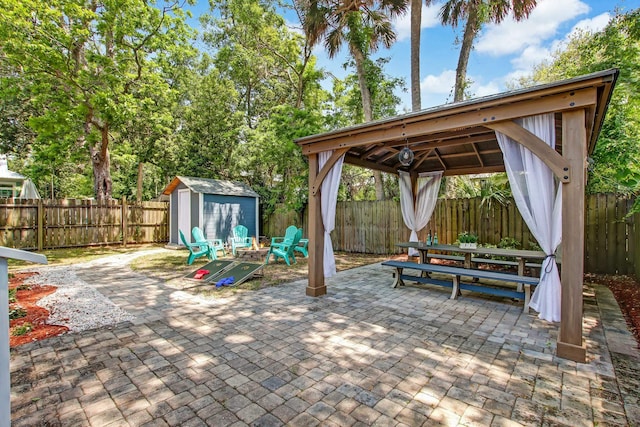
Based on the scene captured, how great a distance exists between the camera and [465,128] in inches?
150

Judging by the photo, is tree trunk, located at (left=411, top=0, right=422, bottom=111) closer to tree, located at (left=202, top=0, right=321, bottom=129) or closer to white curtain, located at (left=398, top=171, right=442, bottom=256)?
white curtain, located at (left=398, top=171, right=442, bottom=256)

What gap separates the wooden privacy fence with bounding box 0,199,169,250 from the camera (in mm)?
9117

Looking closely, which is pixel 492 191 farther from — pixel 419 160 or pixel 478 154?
pixel 419 160

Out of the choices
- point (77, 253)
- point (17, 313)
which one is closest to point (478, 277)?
point (17, 313)

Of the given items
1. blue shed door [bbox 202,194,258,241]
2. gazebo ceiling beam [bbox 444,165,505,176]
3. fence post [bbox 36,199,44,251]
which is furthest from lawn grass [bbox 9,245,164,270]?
gazebo ceiling beam [bbox 444,165,505,176]

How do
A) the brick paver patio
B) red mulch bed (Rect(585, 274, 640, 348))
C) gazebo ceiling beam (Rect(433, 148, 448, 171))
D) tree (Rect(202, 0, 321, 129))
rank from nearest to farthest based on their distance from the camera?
the brick paver patio, red mulch bed (Rect(585, 274, 640, 348)), gazebo ceiling beam (Rect(433, 148, 448, 171)), tree (Rect(202, 0, 321, 129))

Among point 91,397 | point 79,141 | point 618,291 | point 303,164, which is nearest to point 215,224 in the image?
point 303,164

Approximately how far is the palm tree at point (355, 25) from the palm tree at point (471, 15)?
1386mm

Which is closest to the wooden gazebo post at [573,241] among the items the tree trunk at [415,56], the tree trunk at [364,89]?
the tree trunk at [415,56]

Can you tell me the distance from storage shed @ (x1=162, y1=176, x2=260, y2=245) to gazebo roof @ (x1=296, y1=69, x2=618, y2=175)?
6.52m

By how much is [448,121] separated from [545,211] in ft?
4.67

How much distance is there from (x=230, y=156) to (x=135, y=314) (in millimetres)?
11270

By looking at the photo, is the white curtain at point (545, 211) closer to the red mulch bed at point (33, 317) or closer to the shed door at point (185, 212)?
the red mulch bed at point (33, 317)

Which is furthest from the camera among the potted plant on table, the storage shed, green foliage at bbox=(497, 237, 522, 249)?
the storage shed
